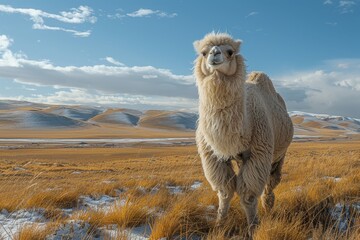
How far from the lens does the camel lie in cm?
487

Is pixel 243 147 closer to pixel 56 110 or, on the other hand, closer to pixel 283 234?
pixel 283 234

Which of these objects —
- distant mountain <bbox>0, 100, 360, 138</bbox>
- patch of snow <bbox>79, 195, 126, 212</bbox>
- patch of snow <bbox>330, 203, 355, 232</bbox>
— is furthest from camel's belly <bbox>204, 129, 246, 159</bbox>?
distant mountain <bbox>0, 100, 360, 138</bbox>

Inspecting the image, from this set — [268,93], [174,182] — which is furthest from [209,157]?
[174,182]

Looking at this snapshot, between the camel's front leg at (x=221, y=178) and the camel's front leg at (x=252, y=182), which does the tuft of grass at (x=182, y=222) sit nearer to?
the camel's front leg at (x=221, y=178)

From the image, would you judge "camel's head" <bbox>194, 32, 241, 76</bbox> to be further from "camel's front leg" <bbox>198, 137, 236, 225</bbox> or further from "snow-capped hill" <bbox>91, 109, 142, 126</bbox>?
"snow-capped hill" <bbox>91, 109, 142, 126</bbox>

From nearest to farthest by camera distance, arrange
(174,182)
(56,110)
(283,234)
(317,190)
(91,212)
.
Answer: (283,234)
(91,212)
(317,190)
(174,182)
(56,110)

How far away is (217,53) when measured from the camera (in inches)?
188

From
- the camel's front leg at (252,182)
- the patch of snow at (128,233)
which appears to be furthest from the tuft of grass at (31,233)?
the camel's front leg at (252,182)

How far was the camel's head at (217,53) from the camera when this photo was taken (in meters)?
4.77

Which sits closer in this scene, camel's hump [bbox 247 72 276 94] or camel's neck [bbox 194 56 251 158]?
camel's neck [bbox 194 56 251 158]

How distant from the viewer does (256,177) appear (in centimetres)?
493

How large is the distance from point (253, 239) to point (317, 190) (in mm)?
2831

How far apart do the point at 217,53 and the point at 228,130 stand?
996mm

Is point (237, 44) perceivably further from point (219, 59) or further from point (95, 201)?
point (95, 201)
